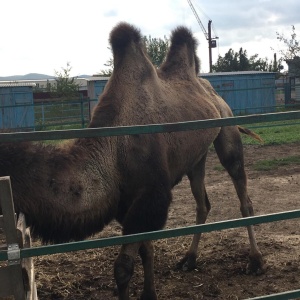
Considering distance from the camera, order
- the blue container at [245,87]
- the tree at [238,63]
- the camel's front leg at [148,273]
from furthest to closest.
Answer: the tree at [238,63] < the blue container at [245,87] < the camel's front leg at [148,273]

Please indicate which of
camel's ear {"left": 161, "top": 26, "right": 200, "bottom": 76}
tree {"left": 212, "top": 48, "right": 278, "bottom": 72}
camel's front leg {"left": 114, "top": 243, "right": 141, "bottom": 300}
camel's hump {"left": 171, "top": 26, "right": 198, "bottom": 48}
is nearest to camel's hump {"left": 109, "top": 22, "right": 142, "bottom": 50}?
camel's ear {"left": 161, "top": 26, "right": 200, "bottom": 76}

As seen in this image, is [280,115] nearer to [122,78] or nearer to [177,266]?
[122,78]

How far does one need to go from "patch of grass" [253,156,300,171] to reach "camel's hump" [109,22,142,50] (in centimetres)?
562

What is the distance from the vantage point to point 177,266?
16.2 feet

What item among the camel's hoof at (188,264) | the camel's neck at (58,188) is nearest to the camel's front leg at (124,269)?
the camel's neck at (58,188)

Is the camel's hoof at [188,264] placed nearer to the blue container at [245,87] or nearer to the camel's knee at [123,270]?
the camel's knee at [123,270]

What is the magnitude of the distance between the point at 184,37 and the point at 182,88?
34.6 inches

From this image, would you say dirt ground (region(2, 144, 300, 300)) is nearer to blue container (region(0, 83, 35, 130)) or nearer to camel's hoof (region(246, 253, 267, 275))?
camel's hoof (region(246, 253, 267, 275))

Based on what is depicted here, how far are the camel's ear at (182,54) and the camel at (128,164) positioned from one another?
0.06 ft

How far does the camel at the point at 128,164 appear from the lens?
2859mm

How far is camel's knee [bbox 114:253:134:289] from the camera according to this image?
3.29 metres

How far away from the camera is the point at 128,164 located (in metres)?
3.50

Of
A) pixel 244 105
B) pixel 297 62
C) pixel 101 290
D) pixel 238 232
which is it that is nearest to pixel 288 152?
pixel 238 232

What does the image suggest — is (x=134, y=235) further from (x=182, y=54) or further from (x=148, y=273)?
(x=182, y=54)
